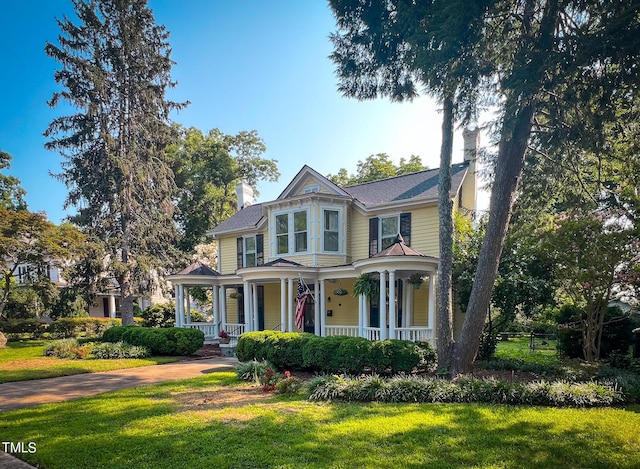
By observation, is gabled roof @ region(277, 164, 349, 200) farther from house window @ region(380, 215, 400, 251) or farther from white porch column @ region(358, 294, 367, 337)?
white porch column @ region(358, 294, 367, 337)

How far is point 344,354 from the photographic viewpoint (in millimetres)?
8867

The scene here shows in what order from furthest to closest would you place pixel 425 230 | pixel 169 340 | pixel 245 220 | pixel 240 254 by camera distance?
pixel 245 220
pixel 240 254
pixel 169 340
pixel 425 230

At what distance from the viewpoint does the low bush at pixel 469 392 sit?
6.54 m

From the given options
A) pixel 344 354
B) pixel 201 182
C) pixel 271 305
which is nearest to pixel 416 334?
pixel 344 354

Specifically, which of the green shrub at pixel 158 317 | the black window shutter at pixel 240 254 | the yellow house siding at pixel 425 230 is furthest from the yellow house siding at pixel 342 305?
the green shrub at pixel 158 317

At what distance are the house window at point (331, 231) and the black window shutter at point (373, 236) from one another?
1411 millimetres

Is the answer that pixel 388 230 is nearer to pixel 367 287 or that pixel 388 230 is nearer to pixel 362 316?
pixel 367 287

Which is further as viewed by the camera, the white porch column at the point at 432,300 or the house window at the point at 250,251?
the house window at the point at 250,251

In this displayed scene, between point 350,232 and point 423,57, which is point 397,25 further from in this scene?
point 350,232

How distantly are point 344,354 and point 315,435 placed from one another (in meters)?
3.82

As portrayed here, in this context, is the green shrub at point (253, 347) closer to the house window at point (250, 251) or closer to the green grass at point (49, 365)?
the green grass at point (49, 365)

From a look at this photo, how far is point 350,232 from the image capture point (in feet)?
51.6

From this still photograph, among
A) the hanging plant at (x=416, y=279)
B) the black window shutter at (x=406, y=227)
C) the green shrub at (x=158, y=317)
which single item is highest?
the black window shutter at (x=406, y=227)

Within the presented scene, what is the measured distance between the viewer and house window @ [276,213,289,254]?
53.5ft
